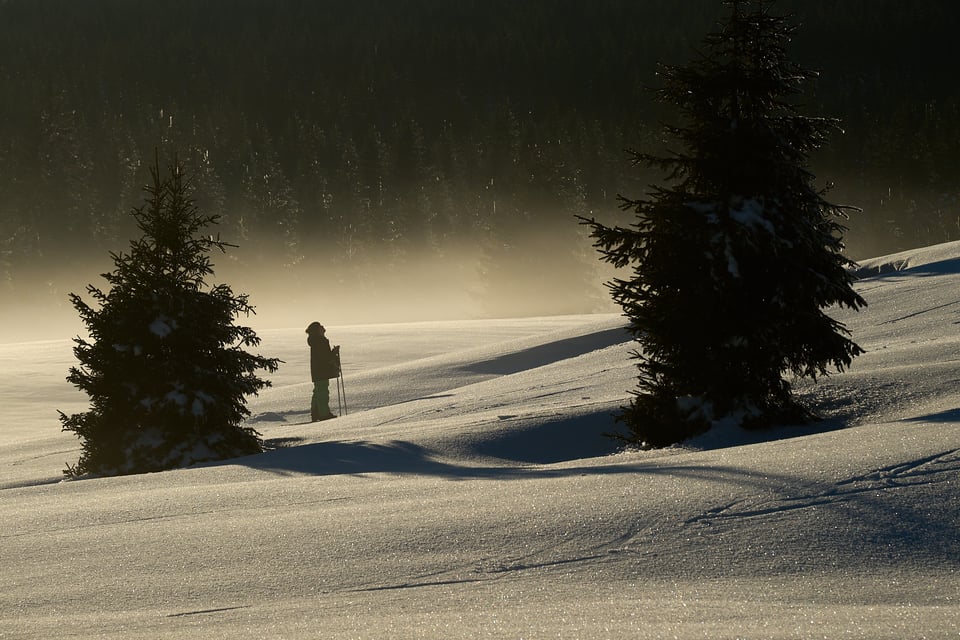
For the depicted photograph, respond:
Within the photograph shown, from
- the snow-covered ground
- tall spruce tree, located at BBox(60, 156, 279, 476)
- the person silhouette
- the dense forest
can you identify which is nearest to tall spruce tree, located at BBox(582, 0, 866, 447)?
the snow-covered ground

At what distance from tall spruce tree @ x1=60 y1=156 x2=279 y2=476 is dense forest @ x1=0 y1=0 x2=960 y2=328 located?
117ft

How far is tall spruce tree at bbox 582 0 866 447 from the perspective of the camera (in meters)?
7.63

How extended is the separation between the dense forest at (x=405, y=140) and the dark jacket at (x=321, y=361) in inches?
1260

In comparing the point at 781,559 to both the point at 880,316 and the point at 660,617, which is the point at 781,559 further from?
the point at 880,316

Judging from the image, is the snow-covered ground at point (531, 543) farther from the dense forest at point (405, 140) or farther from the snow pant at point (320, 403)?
the dense forest at point (405, 140)

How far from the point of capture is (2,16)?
504 ft

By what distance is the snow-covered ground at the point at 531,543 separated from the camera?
3.24 metres

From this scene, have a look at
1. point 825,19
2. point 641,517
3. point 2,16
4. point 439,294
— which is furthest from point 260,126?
point 641,517

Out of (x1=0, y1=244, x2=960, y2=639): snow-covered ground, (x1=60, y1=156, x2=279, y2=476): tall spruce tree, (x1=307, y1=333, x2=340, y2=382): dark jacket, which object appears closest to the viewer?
(x1=0, y1=244, x2=960, y2=639): snow-covered ground

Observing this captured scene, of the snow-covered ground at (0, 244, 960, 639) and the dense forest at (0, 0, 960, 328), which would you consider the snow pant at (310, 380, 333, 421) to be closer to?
the snow-covered ground at (0, 244, 960, 639)

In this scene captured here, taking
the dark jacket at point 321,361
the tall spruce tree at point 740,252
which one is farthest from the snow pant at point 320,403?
the tall spruce tree at point 740,252

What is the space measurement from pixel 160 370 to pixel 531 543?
7600 millimetres

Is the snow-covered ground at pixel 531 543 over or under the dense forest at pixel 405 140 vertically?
under

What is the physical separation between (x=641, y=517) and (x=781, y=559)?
0.76m
